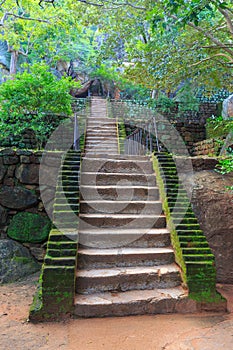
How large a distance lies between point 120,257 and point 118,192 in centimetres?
128

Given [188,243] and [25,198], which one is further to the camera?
[25,198]

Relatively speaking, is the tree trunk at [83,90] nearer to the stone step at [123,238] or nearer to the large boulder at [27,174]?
the large boulder at [27,174]

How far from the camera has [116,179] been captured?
477cm

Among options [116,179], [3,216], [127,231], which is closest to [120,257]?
[127,231]

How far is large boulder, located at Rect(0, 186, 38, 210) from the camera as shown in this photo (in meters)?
4.75

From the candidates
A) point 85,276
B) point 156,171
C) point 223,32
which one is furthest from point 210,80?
point 85,276

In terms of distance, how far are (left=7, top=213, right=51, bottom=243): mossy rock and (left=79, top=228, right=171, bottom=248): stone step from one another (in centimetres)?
128

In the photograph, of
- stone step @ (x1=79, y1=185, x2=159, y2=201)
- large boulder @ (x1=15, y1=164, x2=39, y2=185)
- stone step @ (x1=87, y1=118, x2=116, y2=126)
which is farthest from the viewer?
stone step @ (x1=87, y1=118, x2=116, y2=126)

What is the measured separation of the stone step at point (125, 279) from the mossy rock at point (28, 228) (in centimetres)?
166

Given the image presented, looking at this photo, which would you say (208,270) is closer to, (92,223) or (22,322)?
(92,223)

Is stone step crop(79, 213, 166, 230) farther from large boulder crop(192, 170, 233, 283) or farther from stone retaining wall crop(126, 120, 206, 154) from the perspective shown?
stone retaining wall crop(126, 120, 206, 154)

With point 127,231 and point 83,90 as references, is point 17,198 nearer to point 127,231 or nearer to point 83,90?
point 127,231

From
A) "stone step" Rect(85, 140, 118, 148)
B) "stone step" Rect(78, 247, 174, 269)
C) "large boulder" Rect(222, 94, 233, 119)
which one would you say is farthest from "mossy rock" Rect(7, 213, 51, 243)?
"large boulder" Rect(222, 94, 233, 119)

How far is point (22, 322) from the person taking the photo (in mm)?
2732
